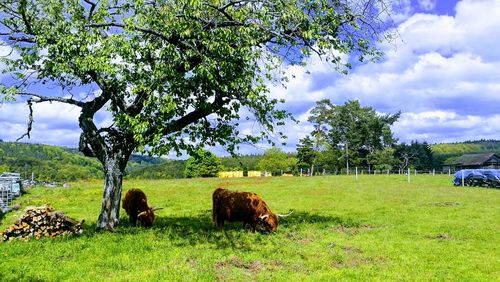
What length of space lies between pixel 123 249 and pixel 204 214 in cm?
1111

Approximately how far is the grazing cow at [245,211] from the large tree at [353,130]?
90635 millimetres

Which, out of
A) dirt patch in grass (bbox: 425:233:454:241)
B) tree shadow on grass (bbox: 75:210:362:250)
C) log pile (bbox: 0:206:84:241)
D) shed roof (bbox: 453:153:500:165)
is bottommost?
dirt patch in grass (bbox: 425:233:454:241)

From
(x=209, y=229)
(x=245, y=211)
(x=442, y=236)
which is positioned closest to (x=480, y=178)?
(x=442, y=236)

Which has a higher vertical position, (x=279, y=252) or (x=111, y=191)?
(x=111, y=191)

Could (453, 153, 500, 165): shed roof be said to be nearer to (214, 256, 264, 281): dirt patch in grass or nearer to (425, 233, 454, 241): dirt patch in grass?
(425, 233, 454, 241): dirt patch in grass

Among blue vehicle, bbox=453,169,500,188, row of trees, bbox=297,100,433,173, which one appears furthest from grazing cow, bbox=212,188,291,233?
row of trees, bbox=297,100,433,173

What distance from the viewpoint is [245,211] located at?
17.9m

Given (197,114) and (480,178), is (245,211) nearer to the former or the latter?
(197,114)

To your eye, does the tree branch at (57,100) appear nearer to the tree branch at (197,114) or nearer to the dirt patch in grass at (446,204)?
the tree branch at (197,114)

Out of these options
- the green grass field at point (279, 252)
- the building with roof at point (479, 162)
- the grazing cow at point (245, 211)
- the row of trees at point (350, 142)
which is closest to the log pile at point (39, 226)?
the green grass field at point (279, 252)

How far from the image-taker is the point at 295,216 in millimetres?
23719

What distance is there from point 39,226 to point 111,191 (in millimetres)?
3032

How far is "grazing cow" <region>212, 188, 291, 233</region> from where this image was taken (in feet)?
57.8

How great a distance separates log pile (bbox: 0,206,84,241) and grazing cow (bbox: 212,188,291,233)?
19.5ft
